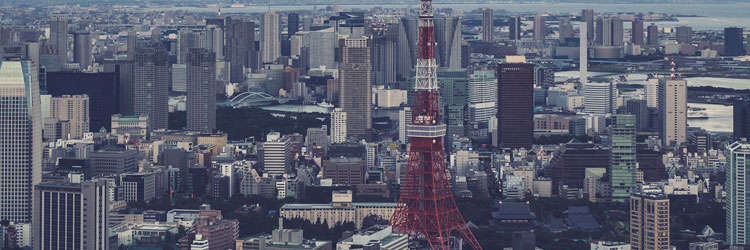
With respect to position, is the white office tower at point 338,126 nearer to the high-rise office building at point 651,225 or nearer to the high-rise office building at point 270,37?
the high-rise office building at point 651,225

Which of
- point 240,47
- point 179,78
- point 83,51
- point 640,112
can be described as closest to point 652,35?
point 240,47

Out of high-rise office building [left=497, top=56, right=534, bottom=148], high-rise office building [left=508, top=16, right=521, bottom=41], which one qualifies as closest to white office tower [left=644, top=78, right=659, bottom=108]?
high-rise office building [left=497, top=56, right=534, bottom=148]

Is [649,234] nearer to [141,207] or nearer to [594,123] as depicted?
[141,207]

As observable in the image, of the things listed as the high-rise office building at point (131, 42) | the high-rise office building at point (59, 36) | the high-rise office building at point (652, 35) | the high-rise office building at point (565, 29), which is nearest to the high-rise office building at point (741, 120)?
the high-rise office building at point (131, 42)

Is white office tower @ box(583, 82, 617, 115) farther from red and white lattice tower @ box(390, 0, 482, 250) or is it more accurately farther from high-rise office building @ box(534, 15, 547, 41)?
high-rise office building @ box(534, 15, 547, 41)

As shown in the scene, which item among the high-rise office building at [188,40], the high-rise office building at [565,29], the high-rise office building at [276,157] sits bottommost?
the high-rise office building at [276,157]

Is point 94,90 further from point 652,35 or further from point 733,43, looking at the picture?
point 652,35

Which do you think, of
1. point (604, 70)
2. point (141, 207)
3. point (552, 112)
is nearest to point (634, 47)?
point (604, 70)

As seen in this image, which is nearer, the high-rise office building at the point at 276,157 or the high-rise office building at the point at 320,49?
the high-rise office building at the point at 276,157

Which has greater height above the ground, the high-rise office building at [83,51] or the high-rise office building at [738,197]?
the high-rise office building at [83,51]
